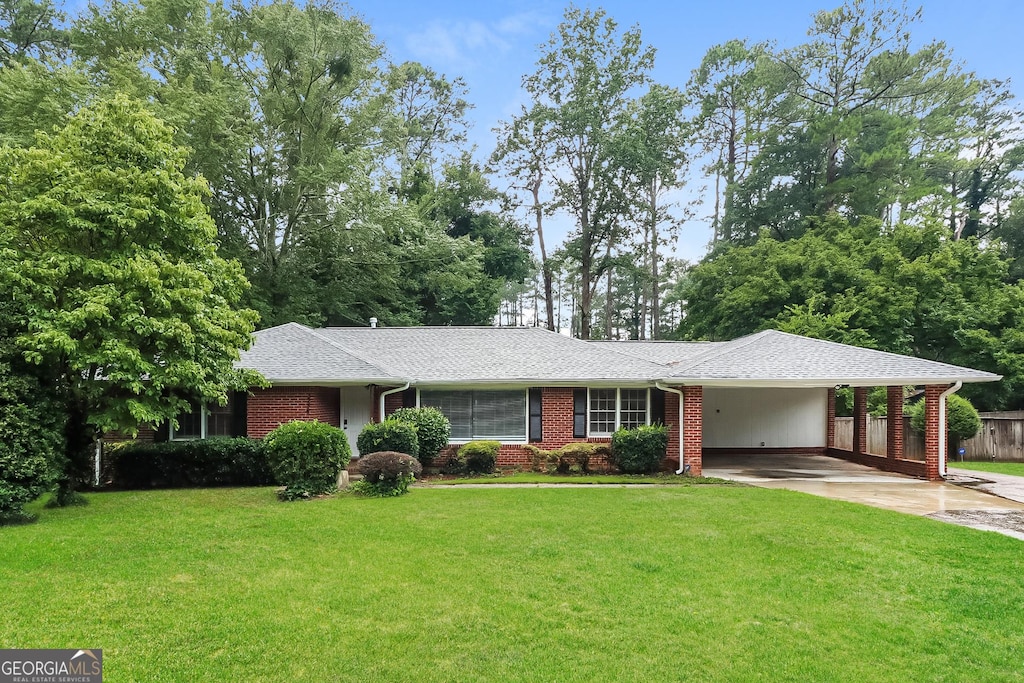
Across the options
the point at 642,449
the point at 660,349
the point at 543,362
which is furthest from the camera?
the point at 660,349

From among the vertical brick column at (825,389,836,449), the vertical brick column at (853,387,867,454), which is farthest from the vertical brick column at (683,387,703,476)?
the vertical brick column at (825,389,836,449)

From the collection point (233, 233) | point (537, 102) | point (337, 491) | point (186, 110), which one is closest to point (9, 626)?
point (337, 491)

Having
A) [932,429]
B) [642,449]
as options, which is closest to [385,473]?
[642,449]

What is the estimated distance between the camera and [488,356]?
15.9 meters

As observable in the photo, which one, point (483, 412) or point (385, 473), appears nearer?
point (385, 473)

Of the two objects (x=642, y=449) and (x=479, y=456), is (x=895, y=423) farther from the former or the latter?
(x=479, y=456)

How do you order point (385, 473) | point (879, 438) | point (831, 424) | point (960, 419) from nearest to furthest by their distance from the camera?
1. point (385, 473)
2. point (960, 419)
3. point (879, 438)
4. point (831, 424)

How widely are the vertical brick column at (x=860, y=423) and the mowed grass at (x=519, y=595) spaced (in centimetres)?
900

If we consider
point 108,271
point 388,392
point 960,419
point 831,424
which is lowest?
point 831,424

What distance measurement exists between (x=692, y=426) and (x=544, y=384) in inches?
142

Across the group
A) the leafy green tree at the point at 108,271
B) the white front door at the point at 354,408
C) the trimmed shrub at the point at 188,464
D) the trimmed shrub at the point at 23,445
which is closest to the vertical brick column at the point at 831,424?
the white front door at the point at 354,408

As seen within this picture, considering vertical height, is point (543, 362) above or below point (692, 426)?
above

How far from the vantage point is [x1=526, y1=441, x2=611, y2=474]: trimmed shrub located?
13594 mm

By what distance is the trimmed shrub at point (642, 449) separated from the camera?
1344 centimetres
